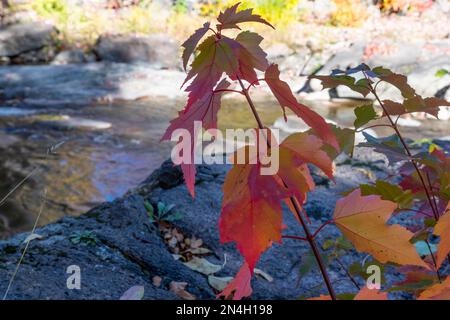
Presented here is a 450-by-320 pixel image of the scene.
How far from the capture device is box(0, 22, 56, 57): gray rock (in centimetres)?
A: 978

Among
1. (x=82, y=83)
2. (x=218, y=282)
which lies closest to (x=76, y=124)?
(x=82, y=83)

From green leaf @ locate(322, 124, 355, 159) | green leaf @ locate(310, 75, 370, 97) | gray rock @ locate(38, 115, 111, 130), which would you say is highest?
green leaf @ locate(310, 75, 370, 97)

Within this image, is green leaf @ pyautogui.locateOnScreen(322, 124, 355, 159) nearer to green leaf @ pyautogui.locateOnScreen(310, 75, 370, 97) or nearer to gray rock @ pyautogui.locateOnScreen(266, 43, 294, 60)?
green leaf @ pyautogui.locateOnScreen(310, 75, 370, 97)

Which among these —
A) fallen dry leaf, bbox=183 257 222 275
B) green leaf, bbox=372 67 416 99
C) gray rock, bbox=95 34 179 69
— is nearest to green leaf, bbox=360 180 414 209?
green leaf, bbox=372 67 416 99

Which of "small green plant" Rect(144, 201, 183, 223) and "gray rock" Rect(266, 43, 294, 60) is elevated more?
"small green plant" Rect(144, 201, 183, 223)

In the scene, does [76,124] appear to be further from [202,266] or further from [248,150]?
[248,150]

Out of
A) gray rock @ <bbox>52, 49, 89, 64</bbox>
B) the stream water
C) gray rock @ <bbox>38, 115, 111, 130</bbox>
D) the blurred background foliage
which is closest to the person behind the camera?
the stream water

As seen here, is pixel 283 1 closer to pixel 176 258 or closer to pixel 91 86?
pixel 91 86

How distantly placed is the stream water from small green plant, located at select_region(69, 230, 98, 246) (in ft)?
7.55

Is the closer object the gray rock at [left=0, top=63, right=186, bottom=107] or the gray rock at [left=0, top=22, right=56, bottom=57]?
the gray rock at [left=0, top=63, right=186, bottom=107]

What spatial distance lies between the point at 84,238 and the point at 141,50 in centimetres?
897

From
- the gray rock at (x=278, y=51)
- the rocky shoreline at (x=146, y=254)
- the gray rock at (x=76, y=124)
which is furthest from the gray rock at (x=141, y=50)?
the rocky shoreline at (x=146, y=254)
